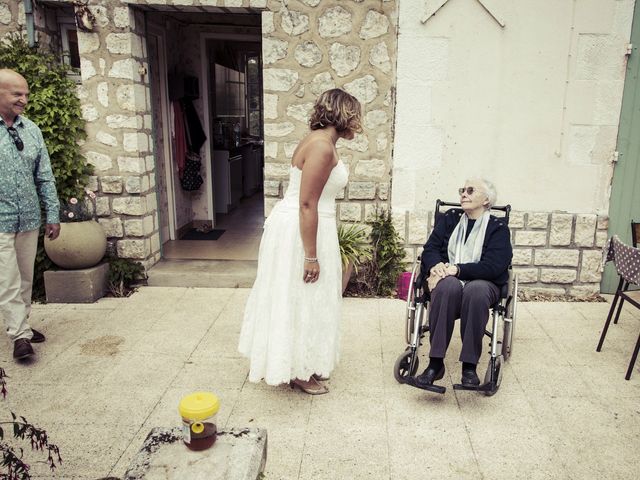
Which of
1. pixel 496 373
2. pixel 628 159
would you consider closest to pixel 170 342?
pixel 496 373

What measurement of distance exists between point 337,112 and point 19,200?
199 centimetres

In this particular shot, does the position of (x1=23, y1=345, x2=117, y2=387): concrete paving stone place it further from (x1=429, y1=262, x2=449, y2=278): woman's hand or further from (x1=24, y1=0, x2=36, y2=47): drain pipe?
(x1=24, y1=0, x2=36, y2=47): drain pipe

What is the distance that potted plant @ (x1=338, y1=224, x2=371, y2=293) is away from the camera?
4.43 metres

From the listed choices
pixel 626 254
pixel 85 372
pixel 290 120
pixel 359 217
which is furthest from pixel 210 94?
pixel 626 254

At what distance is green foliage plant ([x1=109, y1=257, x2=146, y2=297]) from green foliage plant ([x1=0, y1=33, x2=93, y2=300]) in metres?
0.48

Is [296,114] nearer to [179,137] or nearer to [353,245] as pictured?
[353,245]

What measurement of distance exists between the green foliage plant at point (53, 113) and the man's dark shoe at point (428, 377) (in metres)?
3.15

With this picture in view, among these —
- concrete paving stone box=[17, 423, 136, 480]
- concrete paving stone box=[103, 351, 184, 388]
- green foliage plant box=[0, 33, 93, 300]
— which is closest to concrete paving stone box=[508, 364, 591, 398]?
concrete paving stone box=[103, 351, 184, 388]

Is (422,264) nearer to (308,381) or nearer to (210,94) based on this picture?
(308,381)

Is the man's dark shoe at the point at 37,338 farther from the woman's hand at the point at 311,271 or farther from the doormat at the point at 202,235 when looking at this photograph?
the doormat at the point at 202,235

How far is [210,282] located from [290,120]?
1.55 m

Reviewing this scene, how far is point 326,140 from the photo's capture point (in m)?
2.68

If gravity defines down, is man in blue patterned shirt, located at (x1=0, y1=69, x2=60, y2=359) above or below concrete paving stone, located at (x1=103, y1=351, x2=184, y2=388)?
above

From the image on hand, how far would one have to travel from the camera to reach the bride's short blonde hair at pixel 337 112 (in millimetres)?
2715
